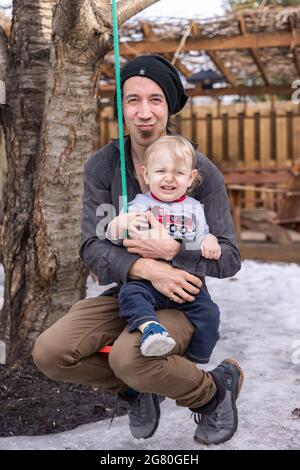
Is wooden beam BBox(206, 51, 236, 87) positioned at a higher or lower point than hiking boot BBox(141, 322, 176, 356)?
higher

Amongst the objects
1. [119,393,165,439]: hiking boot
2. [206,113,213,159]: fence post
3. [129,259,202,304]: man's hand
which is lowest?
[119,393,165,439]: hiking boot

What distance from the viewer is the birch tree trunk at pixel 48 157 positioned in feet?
13.9

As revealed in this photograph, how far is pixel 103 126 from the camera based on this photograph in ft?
49.0

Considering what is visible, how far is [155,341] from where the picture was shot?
9.37 ft

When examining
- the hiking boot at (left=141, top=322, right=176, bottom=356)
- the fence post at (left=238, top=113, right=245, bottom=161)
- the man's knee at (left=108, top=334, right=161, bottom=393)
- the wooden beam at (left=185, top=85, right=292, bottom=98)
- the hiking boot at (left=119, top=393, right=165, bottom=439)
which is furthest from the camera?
the fence post at (left=238, top=113, right=245, bottom=161)

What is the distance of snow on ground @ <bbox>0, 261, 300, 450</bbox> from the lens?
3.46 m

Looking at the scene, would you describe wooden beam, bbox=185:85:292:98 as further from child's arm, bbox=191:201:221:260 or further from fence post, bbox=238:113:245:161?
child's arm, bbox=191:201:221:260

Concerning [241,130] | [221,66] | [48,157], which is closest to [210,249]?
[48,157]

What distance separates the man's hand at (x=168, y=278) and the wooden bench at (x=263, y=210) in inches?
255

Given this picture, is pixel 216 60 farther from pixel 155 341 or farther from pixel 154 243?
pixel 155 341

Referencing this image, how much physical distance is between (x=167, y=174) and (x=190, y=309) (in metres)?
0.58

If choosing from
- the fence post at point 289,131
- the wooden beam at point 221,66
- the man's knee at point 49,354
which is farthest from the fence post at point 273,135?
the man's knee at point 49,354

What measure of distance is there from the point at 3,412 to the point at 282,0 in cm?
1645

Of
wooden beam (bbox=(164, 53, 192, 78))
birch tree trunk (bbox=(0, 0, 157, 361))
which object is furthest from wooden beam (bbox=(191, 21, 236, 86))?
birch tree trunk (bbox=(0, 0, 157, 361))
